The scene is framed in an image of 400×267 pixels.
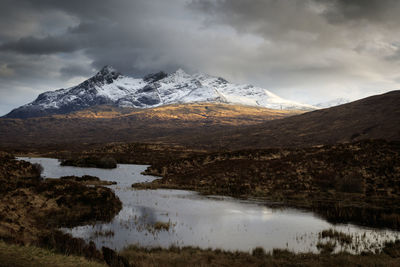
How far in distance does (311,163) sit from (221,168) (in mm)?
13957

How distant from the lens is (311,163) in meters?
49.3

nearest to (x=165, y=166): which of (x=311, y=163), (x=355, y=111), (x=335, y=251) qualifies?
(x=311, y=163)

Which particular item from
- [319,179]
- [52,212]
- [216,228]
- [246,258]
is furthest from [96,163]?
[246,258]

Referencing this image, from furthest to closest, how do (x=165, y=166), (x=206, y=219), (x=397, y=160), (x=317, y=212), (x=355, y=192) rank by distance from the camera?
(x=165, y=166) → (x=397, y=160) → (x=355, y=192) → (x=317, y=212) → (x=206, y=219)

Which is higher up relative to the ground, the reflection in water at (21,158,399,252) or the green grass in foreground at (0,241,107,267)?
the green grass in foreground at (0,241,107,267)

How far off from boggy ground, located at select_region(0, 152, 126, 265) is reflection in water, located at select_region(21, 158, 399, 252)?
158cm

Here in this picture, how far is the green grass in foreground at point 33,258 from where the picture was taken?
39.0 ft

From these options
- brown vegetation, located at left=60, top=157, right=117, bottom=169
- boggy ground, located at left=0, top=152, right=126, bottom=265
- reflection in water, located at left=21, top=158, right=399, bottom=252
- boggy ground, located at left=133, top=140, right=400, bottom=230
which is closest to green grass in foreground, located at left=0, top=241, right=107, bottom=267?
boggy ground, located at left=0, top=152, right=126, bottom=265

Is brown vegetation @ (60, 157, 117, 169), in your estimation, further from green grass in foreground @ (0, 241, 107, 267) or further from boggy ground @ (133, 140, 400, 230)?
green grass in foreground @ (0, 241, 107, 267)

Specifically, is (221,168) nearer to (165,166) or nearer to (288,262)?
(165,166)

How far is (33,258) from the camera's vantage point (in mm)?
12781

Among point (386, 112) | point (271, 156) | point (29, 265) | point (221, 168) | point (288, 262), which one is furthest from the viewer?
point (386, 112)

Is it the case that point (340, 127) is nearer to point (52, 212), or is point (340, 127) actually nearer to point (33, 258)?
point (52, 212)

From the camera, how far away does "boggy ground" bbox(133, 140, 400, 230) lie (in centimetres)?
3052
